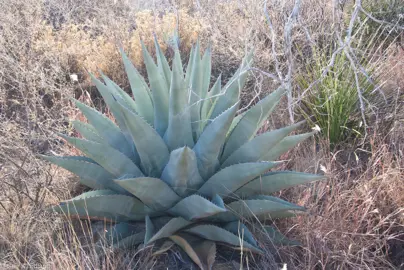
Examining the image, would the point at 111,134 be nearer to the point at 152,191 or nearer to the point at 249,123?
the point at 152,191

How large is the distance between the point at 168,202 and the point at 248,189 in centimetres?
44

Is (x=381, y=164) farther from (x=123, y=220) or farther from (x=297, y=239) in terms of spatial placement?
(x=123, y=220)

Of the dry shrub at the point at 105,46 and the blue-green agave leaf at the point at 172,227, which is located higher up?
the dry shrub at the point at 105,46

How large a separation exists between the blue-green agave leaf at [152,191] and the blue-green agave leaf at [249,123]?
0.41 metres

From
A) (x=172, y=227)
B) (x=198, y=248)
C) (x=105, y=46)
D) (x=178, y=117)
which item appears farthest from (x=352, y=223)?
(x=105, y=46)

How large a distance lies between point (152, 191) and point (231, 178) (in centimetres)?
39

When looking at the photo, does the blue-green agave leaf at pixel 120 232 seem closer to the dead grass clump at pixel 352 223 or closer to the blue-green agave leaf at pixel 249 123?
the blue-green agave leaf at pixel 249 123

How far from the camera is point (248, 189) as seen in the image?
212 cm

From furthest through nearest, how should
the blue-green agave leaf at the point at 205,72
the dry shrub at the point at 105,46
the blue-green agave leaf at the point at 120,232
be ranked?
the dry shrub at the point at 105,46 < the blue-green agave leaf at the point at 205,72 < the blue-green agave leaf at the point at 120,232

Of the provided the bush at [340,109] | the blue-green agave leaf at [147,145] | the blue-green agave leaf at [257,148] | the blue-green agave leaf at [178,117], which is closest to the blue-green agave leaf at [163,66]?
the blue-green agave leaf at [178,117]

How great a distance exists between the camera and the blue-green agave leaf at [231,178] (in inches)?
74.3

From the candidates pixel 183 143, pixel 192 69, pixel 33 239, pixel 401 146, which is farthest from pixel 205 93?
pixel 401 146

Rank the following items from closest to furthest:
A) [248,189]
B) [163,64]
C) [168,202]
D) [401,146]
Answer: [168,202] → [248,189] → [163,64] → [401,146]

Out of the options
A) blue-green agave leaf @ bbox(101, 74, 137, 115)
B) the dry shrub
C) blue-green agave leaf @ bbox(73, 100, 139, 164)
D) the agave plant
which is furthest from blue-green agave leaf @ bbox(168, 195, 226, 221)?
the dry shrub
